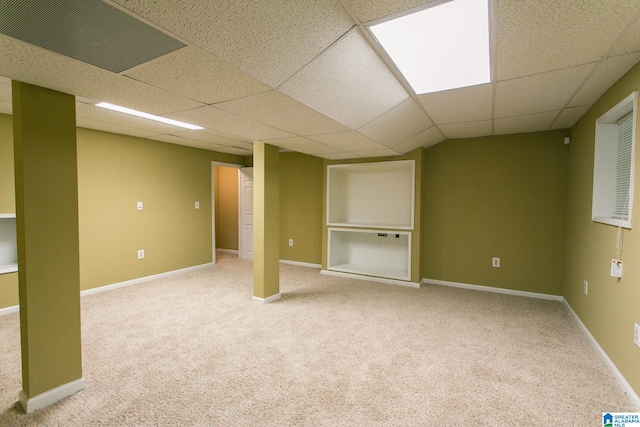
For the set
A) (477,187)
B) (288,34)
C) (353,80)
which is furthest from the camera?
(477,187)

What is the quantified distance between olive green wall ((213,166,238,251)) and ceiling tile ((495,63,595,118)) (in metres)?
5.59

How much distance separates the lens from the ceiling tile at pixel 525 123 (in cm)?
311

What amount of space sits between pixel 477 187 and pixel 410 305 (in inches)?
78.4

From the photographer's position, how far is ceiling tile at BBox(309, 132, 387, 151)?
10.5 ft

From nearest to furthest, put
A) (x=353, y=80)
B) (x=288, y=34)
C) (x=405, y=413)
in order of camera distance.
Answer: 1. (x=288, y=34)
2. (x=405, y=413)
3. (x=353, y=80)

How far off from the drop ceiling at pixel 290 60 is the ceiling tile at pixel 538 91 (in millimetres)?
14

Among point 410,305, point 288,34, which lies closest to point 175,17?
point 288,34

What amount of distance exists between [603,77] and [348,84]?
1.84 metres

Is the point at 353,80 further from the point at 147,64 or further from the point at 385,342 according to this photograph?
the point at 385,342

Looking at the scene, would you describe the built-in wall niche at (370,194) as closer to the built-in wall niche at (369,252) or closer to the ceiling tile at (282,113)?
the built-in wall niche at (369,252)

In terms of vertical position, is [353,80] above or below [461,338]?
above

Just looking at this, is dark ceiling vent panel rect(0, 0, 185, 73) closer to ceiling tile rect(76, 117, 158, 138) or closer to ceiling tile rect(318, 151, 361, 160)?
ceiling tile rect(76, 117, 158, 138)

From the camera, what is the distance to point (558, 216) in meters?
3.77

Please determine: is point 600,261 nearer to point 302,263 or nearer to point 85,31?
point 85,31
